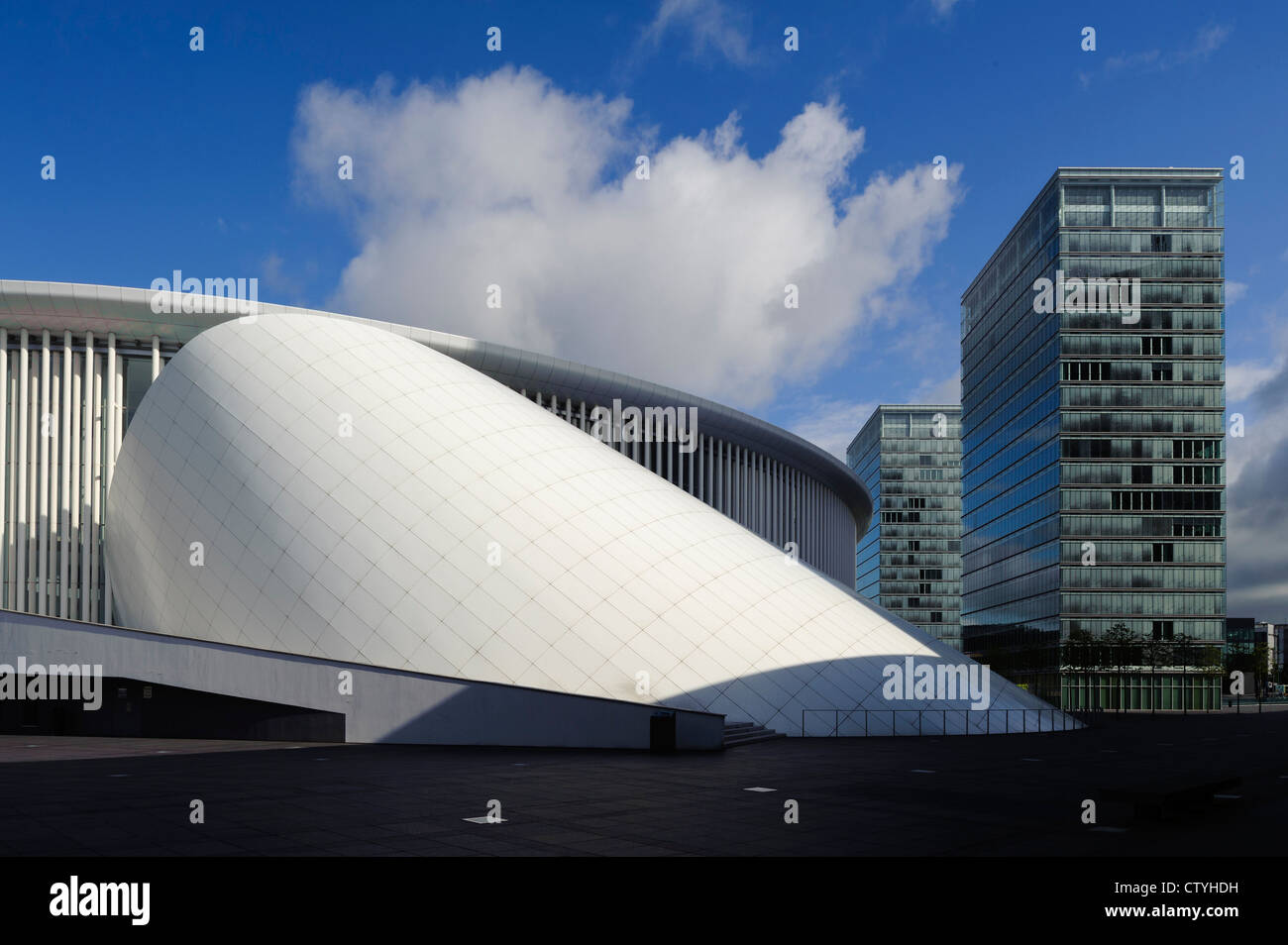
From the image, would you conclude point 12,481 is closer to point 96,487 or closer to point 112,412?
point 96,487

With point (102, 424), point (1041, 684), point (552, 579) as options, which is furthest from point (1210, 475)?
point (102, 424)

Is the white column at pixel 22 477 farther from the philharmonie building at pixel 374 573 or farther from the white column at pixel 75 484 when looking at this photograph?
the white column at pixel 75 484

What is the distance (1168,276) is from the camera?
291ft

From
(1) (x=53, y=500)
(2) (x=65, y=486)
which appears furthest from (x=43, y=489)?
(2) (x=65, y=486)

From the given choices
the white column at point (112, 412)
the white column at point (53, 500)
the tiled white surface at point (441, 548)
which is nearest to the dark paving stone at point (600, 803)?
the tiled white surface at point (441, 548)

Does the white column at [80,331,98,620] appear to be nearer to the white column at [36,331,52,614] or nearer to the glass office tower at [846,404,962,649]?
the white column at [36,331,52,614]

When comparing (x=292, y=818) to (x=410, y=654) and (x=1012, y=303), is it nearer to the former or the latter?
(x=410, y=654)

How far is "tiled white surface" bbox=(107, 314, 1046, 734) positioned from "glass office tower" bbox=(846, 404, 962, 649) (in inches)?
5793

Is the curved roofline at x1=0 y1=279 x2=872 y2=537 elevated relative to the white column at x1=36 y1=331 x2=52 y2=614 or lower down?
elevated

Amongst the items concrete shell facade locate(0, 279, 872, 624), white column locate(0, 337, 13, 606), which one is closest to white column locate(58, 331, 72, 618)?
concrete shell facade locate(0, 279, 872, 624)

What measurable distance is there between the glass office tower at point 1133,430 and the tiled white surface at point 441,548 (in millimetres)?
63496

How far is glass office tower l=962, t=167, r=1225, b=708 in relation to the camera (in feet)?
286

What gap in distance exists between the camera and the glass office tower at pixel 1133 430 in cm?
8719

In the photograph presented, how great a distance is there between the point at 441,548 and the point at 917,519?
516ft
